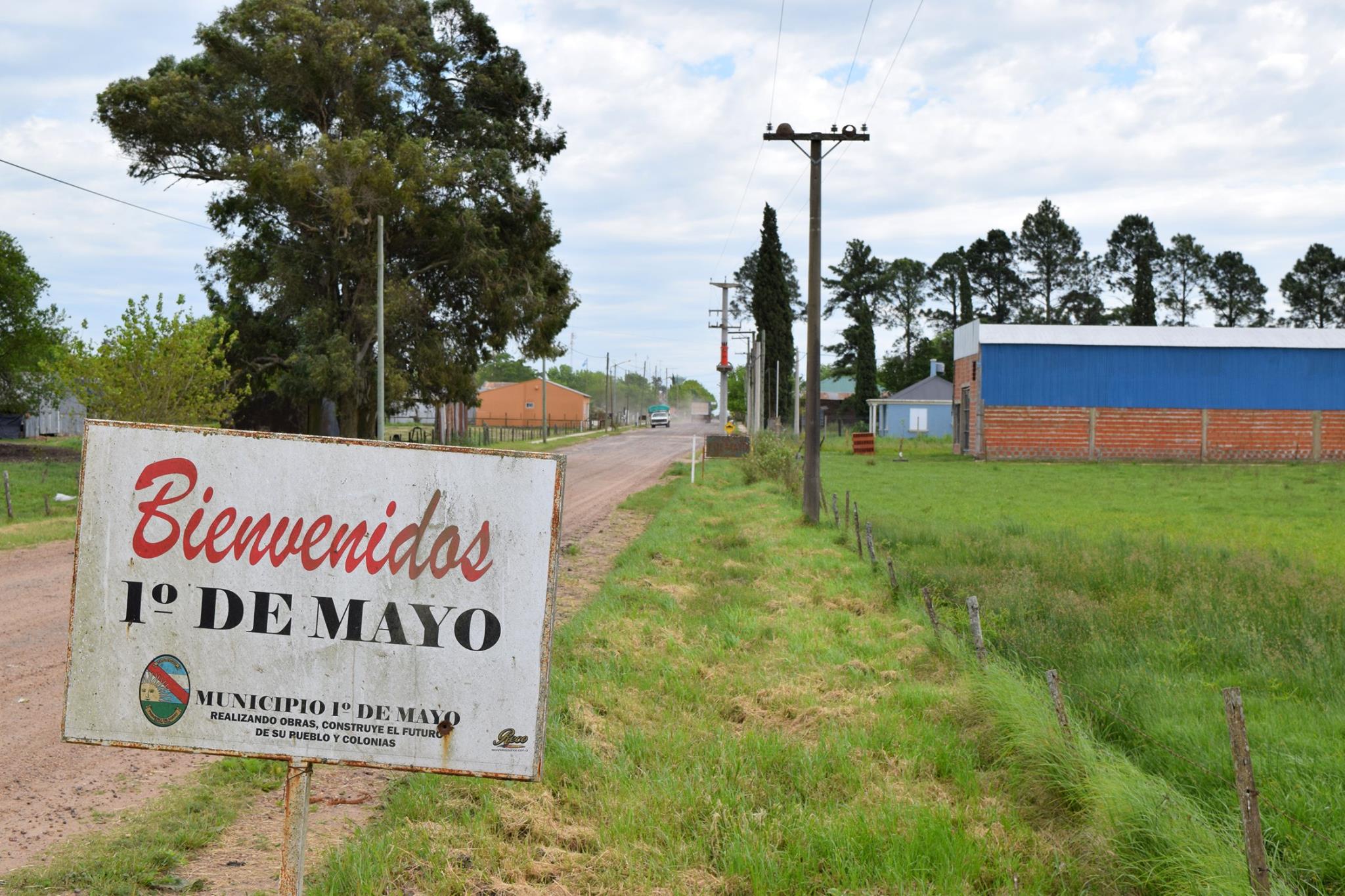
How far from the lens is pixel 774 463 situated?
33719 millimetres

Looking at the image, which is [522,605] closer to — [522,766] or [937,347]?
[522,766]

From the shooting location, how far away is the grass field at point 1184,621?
6180 millimetres

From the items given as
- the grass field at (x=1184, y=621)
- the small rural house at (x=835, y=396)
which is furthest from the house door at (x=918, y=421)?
the grass field at (x=1184, y=621)

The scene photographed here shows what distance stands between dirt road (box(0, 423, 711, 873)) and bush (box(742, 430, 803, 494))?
1919 cm

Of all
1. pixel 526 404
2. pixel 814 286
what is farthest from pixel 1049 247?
pixel 814 286

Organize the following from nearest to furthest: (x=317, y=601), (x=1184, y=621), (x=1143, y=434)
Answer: (x=317, y=601)
(x=1184, y=621)
(x=1143, y=434)

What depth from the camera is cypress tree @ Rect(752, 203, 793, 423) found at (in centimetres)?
7806

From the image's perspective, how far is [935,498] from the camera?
28.0 metres

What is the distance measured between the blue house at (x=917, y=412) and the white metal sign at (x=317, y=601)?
76.8 m

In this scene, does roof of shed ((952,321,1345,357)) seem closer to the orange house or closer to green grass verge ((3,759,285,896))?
green grass verge ((3,759,285,896))

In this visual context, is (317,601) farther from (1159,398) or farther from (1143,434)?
(1159,398)

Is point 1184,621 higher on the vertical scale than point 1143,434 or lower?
lower

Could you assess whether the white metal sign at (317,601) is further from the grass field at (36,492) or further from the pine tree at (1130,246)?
the pine tree at (1130,246)

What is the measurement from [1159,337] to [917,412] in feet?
95.7
